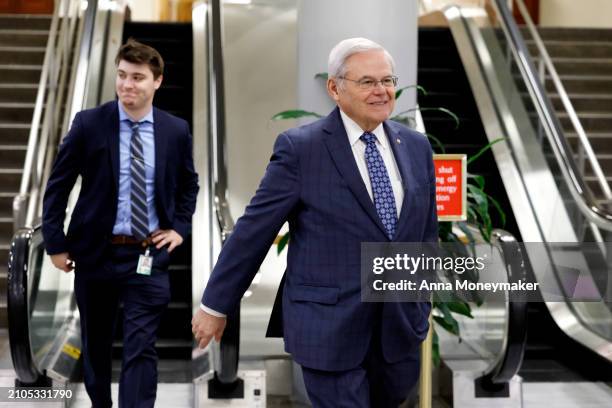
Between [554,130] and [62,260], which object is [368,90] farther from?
[554,130]

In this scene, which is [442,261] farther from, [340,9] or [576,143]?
[576,143]

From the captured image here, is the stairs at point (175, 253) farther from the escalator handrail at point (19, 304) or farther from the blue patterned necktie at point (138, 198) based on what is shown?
the blue patterned necktie at point (138, 198)

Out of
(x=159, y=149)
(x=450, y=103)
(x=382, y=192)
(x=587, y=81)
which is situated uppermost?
(x=587, y=81)

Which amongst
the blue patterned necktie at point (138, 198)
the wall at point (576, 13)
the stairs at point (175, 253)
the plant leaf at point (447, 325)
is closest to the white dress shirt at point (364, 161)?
the blue patterned necktie at point (138, 198)

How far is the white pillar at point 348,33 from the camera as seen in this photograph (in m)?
6.00

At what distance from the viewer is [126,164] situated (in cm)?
462

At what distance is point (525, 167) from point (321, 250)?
544 centimetres

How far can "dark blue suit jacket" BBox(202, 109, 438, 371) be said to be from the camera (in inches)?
120

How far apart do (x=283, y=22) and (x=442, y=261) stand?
839 centimetres

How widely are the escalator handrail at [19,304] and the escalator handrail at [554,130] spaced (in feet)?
11.3

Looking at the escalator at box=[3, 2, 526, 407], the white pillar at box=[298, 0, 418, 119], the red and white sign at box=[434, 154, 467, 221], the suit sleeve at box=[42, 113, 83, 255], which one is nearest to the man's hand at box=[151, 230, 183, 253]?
the suit sleeve at box=[42, 113, 83, 255]

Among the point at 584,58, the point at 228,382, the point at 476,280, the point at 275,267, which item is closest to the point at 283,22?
the point at 584,58

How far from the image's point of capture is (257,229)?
308cm

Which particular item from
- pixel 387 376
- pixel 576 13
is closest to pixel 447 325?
Answer: pixel 387 376
